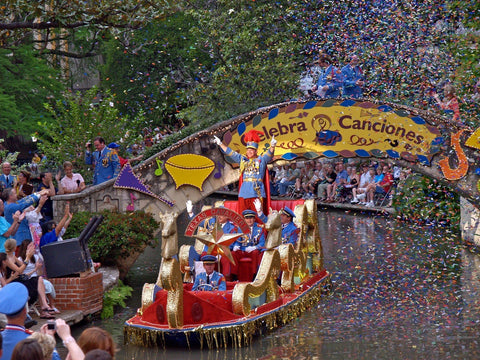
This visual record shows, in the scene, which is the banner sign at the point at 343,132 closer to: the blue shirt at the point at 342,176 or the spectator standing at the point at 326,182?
the blue shirt at the point at 342,176

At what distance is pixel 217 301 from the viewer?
11.4 meters

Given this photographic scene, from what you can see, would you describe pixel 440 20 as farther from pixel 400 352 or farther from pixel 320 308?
pixel 400 352

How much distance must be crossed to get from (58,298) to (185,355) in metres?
2.63

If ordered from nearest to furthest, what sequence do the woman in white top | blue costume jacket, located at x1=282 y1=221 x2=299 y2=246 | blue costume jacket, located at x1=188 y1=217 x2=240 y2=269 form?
1. blue costume jacket, located at x1=188 y1=217 x2=240 y2=269
2. blue costume jacket, located at x1=282 y1=221 x2=299 y2=246
3. the woman in white top

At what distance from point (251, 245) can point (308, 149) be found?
3.98m

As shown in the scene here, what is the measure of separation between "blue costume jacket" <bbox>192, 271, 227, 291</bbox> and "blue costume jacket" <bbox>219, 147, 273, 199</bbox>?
3018mm

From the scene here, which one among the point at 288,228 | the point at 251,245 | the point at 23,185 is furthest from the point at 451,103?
the point at 23,185

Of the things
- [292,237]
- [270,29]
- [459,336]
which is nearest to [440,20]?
[270,29]

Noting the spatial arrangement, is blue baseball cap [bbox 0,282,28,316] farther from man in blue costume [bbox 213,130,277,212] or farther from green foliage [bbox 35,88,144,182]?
green foliage [bbox 35,88,144,182]

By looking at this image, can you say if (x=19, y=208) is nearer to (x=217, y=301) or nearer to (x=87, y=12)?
(x=217, y=301)

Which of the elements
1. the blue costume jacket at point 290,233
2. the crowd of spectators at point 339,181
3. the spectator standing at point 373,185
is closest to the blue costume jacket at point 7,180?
the blue costume jacket at point 290,233

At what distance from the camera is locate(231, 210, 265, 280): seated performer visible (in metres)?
13.2

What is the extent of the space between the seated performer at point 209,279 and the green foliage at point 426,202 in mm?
9570

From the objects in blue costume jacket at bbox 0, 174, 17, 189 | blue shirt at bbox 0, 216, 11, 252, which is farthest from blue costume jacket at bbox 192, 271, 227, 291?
blue costume jacket at bbox 0, 174, 17, 189
